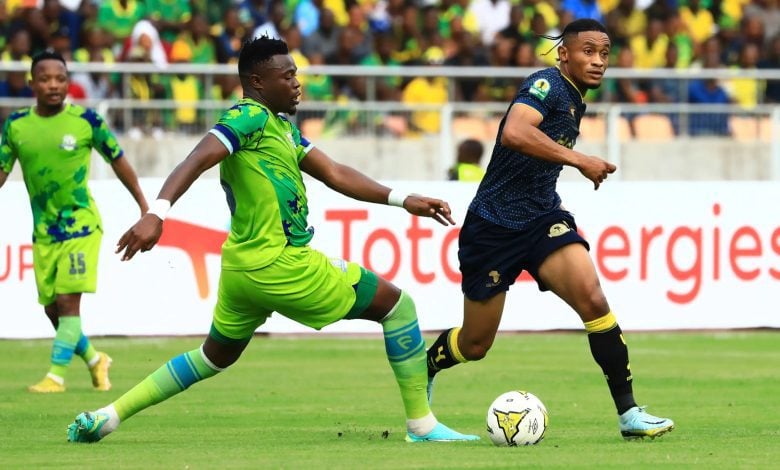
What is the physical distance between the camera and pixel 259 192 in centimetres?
871

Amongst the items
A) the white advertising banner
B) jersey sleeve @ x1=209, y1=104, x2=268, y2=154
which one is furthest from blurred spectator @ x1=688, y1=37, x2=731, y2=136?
jersey sleeve @ x1=209, y1=104, x2=268, y2=154

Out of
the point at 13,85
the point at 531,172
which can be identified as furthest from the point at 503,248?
the point at 13,85

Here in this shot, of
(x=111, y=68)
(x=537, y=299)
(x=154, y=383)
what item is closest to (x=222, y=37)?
(x=111, y=68)

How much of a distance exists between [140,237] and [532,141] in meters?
2.22

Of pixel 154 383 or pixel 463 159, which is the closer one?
pixel 154 383

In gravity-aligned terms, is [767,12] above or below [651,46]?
above

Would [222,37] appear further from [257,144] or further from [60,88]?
[257,144]

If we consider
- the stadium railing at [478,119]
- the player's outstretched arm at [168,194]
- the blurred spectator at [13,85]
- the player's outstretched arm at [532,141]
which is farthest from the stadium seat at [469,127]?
the player's outstretched arm at [168,194]

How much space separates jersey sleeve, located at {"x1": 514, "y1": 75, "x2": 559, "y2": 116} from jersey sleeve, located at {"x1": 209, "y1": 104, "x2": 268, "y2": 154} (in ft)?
4.72

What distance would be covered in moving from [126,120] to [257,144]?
11.9m

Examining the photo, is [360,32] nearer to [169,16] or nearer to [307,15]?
[307,15]

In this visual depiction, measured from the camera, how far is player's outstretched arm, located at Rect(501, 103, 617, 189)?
8766mm

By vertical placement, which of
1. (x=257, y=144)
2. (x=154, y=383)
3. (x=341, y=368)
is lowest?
(x=341, y=368)

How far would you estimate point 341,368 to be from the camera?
1467cm
